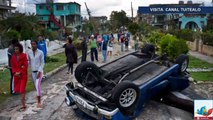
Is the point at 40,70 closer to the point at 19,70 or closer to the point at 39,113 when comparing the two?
the point at 19,70

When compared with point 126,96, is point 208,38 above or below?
above

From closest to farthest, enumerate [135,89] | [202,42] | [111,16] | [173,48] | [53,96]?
[135,89] < [53,96] < [173,48] < [202,42] < [111,16]

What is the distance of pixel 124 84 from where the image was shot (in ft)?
18.4

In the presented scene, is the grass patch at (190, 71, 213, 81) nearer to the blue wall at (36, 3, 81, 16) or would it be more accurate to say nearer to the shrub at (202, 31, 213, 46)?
the shrub at (202, 31, 213, 46)

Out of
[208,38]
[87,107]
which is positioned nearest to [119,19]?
[208,38]

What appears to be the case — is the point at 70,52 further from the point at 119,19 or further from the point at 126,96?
the point at 119,19

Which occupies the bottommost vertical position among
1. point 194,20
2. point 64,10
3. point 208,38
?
point 208,38

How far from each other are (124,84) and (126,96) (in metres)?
0.26

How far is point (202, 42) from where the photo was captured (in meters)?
22.4

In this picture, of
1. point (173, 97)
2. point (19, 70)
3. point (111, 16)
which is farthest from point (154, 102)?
point (111, 16)

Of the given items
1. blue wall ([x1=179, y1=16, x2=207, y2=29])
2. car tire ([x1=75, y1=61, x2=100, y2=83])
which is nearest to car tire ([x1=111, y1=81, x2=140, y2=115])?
car tire ([x1=75, y1=61, x2=100, y2=83])

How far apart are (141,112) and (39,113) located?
236cm

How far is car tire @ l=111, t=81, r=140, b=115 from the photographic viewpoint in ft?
18.1

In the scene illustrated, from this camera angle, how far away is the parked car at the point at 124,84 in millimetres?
5559
